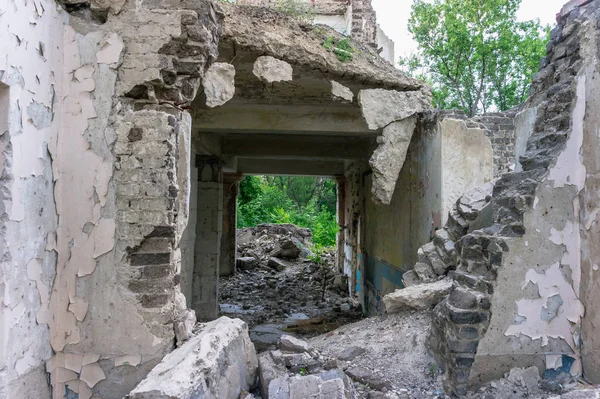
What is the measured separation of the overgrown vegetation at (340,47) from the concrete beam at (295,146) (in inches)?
126

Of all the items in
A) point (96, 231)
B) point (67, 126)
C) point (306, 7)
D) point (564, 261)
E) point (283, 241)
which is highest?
point (306, 7)

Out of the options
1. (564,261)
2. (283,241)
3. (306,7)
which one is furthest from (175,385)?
(283,241)

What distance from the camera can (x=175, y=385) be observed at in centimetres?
228

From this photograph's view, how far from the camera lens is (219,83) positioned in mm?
4723

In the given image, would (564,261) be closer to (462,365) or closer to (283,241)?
(462,365)

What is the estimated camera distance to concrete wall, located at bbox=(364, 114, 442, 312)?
508 centimetres

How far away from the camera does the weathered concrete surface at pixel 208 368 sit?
227cm

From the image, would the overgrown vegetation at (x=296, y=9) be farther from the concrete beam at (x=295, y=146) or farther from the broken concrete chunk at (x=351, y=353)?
the broken concrete chunk at (x=351, y=353)

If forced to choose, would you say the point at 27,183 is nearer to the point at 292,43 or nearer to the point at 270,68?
the point at 270,68

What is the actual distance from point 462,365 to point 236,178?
347 inches

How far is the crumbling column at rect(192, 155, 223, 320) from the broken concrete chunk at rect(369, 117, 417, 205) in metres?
3.52

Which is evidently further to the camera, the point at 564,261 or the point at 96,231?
the point at 564,261

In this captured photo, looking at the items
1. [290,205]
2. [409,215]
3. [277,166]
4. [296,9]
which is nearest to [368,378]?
[409,215]

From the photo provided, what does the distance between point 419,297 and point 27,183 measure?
3.44m
